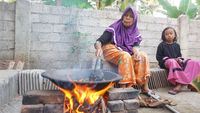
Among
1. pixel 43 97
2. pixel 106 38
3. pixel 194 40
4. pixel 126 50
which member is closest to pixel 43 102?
pixel 43 97

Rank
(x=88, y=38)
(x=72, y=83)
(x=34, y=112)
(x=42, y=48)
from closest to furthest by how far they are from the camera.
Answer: (x=72, y=83), (x=34, y=112), (x=42, y=48), (x=88, y=38)

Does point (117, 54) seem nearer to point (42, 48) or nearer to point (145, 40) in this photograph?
point (42, 48)

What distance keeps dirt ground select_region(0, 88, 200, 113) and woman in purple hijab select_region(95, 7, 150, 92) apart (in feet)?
1.73

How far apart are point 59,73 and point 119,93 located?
2.36 feet

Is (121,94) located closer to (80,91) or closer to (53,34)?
(80,91)

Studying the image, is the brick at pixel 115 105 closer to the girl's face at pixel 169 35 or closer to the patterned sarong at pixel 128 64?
the patterned sarong at pixel 128 64

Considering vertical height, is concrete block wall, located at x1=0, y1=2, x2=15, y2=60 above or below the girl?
above

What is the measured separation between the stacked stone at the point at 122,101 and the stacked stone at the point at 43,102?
560 mm

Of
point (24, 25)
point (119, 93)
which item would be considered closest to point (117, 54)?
point (119, 93)

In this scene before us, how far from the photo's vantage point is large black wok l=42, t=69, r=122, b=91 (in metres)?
2.62

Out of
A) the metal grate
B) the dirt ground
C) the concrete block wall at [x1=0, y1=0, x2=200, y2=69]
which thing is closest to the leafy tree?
the concrete block wall at [x1=0, y1=0, x2=200, y2=69]

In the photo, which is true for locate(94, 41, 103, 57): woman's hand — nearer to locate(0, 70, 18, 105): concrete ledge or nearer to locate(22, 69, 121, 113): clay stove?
locate(22, 69, 121, 113): clay stove

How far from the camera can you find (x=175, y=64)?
514cm

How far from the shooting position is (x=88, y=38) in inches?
232
